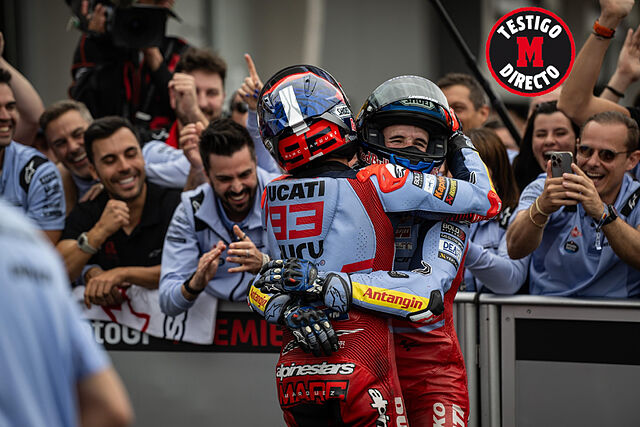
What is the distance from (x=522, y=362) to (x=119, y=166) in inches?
105

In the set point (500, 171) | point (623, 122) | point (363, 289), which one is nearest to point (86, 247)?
point (500, 171)

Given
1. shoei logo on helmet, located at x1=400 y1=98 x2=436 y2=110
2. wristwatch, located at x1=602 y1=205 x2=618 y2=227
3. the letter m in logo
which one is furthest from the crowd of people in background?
the letter m in logo

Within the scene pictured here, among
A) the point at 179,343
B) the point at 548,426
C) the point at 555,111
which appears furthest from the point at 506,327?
the point at 179,343

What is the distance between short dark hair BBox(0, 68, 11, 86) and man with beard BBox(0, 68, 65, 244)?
0.18m

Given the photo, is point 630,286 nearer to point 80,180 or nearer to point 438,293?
point 438,293

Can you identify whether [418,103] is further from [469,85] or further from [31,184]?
[31,184]

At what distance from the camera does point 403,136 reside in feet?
10.6

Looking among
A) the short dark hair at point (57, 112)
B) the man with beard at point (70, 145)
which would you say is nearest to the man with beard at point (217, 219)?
the man with beard at point (70, 145)

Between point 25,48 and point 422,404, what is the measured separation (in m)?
8.54

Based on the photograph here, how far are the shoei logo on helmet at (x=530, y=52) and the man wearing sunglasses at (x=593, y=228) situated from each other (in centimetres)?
35

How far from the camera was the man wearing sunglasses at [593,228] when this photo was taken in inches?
168

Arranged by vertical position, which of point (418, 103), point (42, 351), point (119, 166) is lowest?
point (119, 166)

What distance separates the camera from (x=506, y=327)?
4309 mm

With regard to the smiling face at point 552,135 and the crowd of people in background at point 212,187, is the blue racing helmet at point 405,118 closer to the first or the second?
the crowd of people in background at point 212,187
